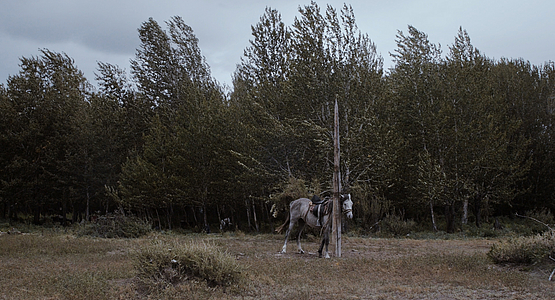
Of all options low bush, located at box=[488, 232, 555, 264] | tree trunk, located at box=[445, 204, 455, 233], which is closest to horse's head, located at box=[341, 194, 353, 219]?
low bush, located at box=[488, 232, 555, 264]

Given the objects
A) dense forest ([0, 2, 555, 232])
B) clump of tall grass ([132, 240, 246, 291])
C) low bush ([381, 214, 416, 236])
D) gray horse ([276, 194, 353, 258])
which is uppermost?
dense forest ([0, 2, 555, 232])

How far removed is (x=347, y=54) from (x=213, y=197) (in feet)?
35.3

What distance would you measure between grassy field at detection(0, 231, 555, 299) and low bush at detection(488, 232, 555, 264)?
0.23 metres

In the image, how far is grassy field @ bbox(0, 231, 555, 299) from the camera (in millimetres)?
7238

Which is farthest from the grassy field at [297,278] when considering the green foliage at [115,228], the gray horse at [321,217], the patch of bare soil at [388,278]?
the green foliage at [115,228]

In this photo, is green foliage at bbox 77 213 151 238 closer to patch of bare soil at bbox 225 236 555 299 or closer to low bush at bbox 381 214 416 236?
patch of bare soil at bbox 225 236 555 299

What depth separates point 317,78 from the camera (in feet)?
66.9

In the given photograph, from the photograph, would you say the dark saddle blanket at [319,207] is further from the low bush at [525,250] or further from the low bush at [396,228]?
the low bush at [396,228]

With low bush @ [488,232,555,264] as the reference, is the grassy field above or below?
below

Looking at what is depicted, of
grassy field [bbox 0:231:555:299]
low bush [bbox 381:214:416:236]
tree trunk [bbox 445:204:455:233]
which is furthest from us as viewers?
tree trunk [bbox 445:204:455:233]

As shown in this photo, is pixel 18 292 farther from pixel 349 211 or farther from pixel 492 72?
pixel 492 72

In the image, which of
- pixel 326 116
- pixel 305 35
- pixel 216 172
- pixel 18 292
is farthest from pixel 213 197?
pixel 18 292

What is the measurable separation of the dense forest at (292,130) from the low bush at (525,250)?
258 inches

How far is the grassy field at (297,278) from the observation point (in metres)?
7.24
